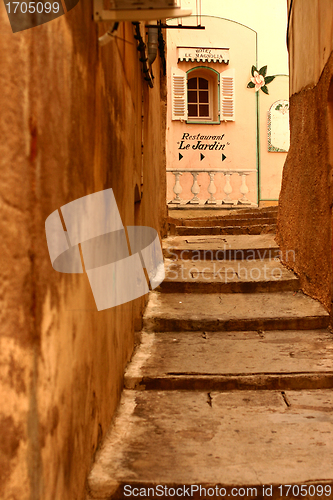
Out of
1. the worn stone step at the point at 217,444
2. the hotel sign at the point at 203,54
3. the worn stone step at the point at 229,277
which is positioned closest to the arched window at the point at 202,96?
the hotel sign at the point at 203,54

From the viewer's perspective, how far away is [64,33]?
1.32m

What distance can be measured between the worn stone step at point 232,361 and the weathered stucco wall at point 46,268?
Result: 1011 millimetres

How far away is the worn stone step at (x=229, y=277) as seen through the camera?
428 centimetres

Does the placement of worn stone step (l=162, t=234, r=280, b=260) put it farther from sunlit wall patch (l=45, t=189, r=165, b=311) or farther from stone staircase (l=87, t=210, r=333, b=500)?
sunlit wall patch (l=45, t=189, r=165, b=311)

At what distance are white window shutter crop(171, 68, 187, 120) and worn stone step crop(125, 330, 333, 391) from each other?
741 centimetres

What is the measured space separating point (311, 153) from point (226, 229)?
7.44 ft

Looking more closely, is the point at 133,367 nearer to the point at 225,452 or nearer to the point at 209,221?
the point at 225,452

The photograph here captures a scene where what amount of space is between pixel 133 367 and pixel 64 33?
213cm

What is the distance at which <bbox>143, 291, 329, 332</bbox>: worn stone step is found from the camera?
3.56m

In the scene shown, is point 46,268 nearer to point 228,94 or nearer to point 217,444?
point 217,444

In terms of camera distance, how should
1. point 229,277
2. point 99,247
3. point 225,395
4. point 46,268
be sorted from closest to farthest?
point 46,268
point 99,247
point 225,395
point 229,277

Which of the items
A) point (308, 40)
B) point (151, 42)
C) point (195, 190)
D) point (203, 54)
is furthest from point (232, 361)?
point (203, 54)

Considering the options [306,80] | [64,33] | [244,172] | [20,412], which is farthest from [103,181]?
[244,172]

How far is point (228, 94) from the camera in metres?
9.98
